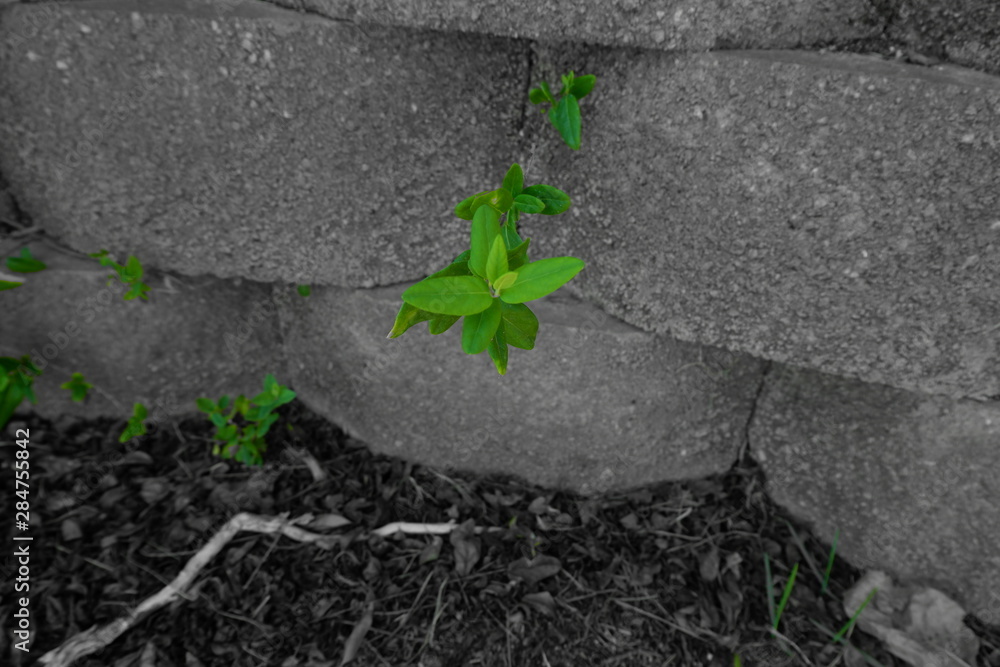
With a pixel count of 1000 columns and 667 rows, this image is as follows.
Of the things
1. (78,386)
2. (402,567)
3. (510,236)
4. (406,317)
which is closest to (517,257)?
(510,236)

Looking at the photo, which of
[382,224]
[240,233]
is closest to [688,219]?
[382,224]

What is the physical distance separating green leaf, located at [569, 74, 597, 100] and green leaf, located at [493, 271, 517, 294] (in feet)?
1.57

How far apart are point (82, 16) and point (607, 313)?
1153 millimetres

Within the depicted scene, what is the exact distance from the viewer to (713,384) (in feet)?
4.89

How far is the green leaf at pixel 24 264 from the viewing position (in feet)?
4.54

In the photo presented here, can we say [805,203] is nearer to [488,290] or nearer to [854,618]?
[488,290]

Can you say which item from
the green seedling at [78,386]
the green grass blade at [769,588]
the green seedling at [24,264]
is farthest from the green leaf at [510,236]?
the green seedling at [78,386]

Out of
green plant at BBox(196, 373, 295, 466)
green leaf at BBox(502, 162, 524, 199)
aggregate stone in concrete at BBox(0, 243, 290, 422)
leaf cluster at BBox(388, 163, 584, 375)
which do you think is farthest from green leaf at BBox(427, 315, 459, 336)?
aggregate stone in concrete at BBox(0, 243, 290, 422)

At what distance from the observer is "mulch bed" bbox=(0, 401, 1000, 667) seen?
132 cm

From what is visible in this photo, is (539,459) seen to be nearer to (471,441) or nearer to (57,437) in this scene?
(471,441)

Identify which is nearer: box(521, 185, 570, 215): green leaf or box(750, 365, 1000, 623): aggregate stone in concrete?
box(521, 185, 570, 215): green leaf

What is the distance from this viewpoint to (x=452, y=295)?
2.47ft

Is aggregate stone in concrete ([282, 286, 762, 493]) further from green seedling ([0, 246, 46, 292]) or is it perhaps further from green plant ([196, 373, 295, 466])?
green seedling ([0, 246, 46, 292])

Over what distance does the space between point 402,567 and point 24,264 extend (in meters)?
1.05
